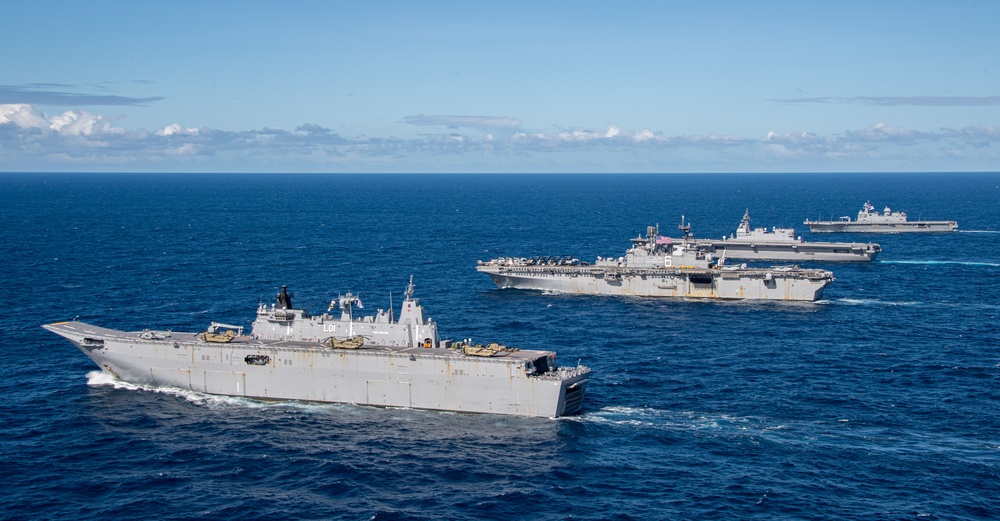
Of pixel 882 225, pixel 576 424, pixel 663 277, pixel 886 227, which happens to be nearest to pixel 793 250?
pixel 663 277

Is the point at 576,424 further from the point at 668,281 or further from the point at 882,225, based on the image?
the point at 882,225

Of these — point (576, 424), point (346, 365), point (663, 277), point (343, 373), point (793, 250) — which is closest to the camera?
point (576, 424)

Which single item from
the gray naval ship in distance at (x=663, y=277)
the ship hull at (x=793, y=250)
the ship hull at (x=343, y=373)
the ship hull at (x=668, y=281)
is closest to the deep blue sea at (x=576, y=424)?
the ship hull at (x=343, y=373)

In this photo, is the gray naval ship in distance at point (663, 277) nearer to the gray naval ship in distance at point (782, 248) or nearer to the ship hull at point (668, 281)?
the ship hull at point (668, 281)

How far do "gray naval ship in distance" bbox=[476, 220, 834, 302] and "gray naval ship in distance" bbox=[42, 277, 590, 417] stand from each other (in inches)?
1705

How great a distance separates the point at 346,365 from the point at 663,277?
175 feet

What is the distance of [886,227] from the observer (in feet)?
548

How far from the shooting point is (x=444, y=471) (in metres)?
47.0

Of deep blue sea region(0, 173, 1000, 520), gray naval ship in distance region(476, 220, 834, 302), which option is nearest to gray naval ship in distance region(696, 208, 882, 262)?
deep blue sea region(0, 173, 1000, 520)

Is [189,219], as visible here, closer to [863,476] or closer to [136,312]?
[136,312]

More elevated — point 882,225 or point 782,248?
point 882,225

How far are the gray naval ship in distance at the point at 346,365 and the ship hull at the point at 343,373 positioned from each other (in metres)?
0.06

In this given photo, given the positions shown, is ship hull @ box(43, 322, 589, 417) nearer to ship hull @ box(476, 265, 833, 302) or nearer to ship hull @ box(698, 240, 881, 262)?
ship hull @ box(476, 265, 833, 302)

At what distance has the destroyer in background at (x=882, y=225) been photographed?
16419cm
